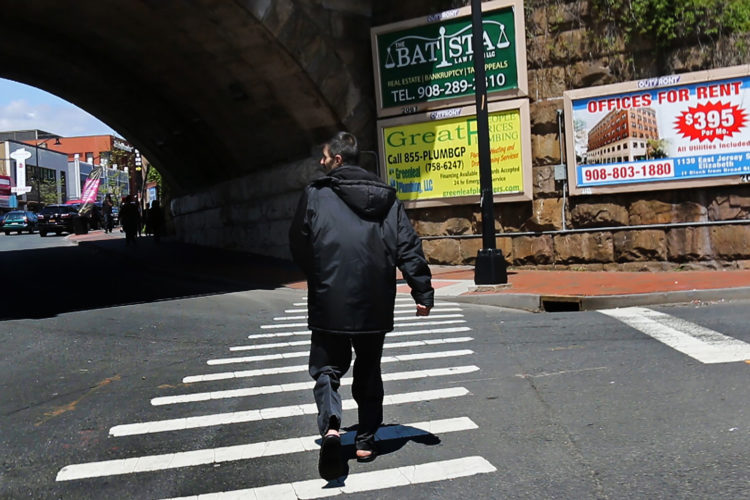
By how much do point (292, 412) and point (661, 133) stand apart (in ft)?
38.5

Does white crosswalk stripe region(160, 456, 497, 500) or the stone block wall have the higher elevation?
the stone block wall

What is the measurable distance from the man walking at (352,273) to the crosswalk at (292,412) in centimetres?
42

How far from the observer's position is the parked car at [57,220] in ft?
142

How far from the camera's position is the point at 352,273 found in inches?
169

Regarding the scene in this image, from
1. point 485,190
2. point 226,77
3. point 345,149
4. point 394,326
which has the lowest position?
point 394,326

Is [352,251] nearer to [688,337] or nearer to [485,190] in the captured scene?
[688,337]

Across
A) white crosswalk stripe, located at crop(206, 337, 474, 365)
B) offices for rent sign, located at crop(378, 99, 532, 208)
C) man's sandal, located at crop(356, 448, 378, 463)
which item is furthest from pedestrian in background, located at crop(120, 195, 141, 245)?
man's sandal, located at crop(356, 448, 378, 463)

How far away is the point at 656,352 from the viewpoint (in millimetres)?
7164

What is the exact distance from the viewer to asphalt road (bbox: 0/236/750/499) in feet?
13.5

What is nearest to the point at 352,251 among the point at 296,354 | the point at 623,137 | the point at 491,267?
the point at 296,354

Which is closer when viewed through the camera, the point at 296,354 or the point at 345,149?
the point at 345,149

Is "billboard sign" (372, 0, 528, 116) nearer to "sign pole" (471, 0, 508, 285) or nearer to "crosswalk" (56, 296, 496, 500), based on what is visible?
"sign pole" (471, 0, 508, 285)

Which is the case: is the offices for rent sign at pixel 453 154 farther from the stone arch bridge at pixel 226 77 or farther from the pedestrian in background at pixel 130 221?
the pedestrian in background at pixel 130 221

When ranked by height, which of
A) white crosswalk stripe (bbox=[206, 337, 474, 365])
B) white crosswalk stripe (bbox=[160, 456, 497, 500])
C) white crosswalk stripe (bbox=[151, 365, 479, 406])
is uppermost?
white crosswalk stripe (bbox=[206, 337, 474, 365])
